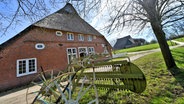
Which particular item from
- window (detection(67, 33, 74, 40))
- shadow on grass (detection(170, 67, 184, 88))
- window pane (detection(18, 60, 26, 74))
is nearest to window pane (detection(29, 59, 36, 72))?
window pane (detection(18, 60, 26, 74))

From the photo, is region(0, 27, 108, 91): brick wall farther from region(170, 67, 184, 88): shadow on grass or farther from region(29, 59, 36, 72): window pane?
region(170, 67, 184, 88): shadow on grass

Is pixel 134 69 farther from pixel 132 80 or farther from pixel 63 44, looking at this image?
pixel 63 44

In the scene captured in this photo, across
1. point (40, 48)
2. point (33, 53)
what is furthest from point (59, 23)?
point (33, 53)

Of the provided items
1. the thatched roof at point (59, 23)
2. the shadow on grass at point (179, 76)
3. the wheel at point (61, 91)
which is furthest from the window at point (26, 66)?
the shadow on grass at point (179, 76)

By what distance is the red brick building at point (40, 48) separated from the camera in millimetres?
9328

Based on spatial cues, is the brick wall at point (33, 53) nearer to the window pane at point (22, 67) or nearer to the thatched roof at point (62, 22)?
the window pane at point (22, 67)

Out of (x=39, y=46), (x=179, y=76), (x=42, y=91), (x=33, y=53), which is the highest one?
(x=39, y=46)

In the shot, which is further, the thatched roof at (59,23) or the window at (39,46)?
the window at (39,46)

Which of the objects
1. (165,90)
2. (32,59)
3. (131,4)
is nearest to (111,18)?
(131,4)

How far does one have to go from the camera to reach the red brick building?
933cm

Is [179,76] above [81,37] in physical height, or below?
below

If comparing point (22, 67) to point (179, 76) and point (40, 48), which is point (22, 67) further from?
point (179, 76)

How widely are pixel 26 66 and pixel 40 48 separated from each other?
2.25 m

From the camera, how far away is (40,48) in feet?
38.6
